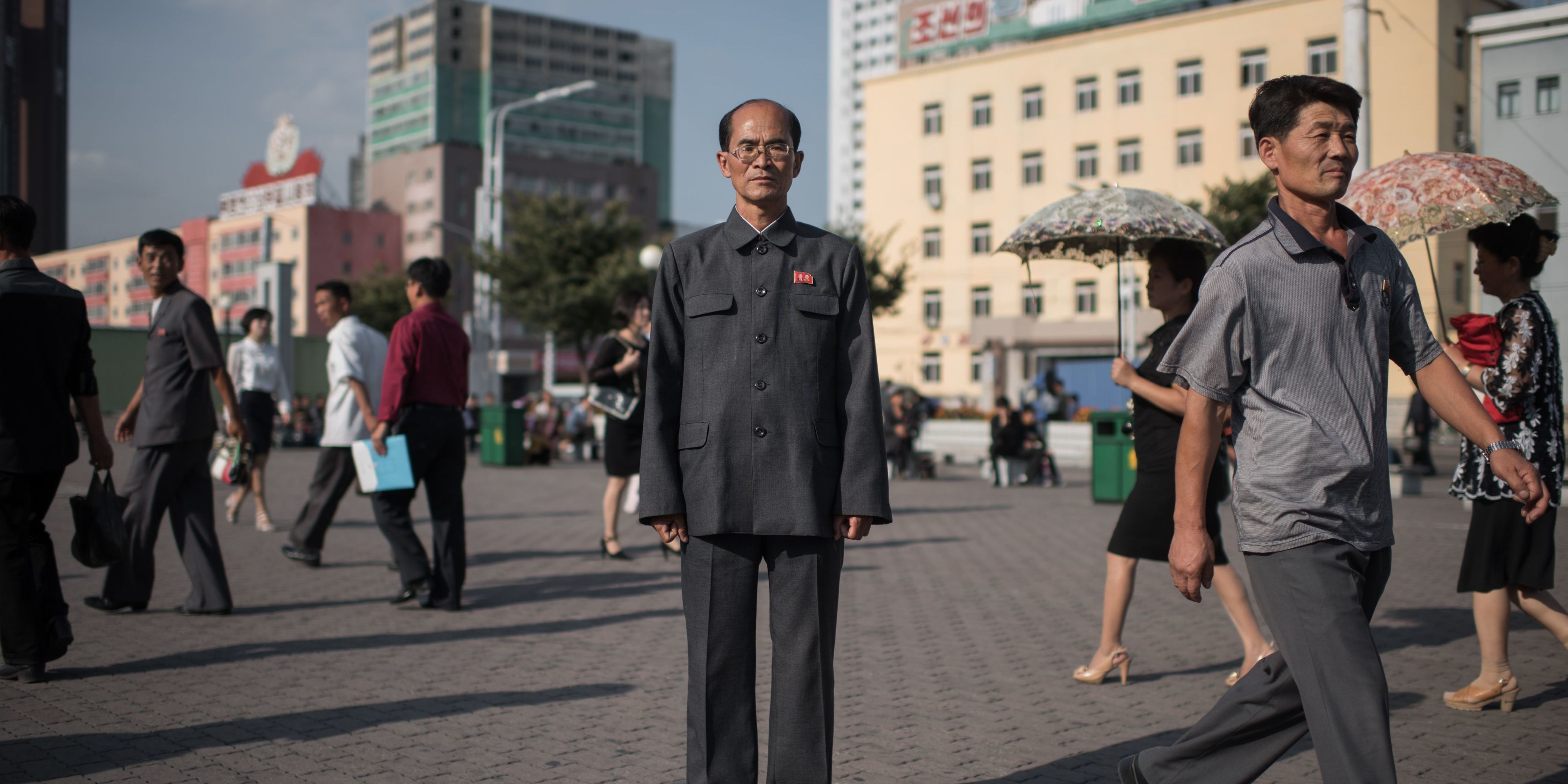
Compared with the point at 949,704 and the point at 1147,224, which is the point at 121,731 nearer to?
the point at 949,704

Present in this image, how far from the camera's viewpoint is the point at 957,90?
54.9 m

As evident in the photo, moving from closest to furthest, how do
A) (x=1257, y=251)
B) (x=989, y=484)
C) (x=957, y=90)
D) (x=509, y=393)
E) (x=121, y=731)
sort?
(x=1257, y=251), (x=121, y=731), (x=989, y=484), (x=957, y=90), (x=509, y=393)

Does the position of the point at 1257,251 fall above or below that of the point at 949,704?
above

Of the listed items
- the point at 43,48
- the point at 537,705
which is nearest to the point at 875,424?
the point at 537,705

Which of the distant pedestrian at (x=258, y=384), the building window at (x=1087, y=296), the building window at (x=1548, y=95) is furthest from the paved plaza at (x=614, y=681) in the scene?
the building window at (x=1087, y=296)

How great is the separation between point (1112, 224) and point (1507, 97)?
1172 inches

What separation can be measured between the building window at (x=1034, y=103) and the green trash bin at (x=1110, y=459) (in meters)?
38.9

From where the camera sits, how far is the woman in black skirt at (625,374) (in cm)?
904

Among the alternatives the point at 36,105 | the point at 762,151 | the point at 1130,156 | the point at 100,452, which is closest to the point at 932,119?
the point at 1130,156

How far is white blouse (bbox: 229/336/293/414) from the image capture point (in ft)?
37.2

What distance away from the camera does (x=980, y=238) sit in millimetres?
53906

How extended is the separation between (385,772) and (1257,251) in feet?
10.3

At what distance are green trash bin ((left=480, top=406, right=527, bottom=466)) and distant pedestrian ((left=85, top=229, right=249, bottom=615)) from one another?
53.8 feet

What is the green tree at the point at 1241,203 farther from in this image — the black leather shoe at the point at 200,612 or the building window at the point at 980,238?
the black leather shoe at the point at 200,612
